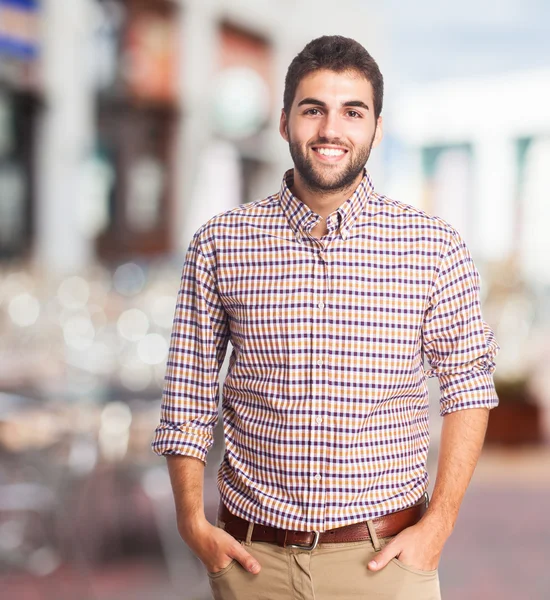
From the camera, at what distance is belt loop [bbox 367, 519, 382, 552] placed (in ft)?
5.18

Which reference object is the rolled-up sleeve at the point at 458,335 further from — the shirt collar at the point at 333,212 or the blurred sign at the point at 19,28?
the blurred sign at the point at 19,28

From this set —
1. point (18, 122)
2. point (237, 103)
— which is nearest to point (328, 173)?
point (18, 122)

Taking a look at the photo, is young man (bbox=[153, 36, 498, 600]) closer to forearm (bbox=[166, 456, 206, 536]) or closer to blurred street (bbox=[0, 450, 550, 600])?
forearm (bbox=[166, 456, 206, 536])

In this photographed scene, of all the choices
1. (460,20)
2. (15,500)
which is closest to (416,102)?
(460,20)

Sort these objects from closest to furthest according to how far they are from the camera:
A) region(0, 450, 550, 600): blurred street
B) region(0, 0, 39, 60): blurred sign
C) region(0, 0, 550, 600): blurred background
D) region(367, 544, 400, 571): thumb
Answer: region(367, 544, 400, 571): thumb
region(0, 450, 550, 600): blurred street
region(0, 0, 550, 600): blurred background
region(0, 0, 39, 60): blurred sign

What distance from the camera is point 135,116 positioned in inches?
555

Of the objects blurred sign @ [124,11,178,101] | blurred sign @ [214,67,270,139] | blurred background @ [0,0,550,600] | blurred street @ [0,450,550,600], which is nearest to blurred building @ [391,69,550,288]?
blurred background @ [0,0,550,600]

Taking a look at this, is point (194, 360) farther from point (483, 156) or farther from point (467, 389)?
point (483, 156)

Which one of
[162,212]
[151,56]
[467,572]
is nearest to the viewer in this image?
[467,572]

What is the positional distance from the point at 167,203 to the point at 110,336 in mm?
7888

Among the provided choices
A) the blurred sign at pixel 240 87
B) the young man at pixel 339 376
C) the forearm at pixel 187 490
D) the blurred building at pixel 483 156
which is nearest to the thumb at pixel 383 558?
the young man at pixel 339 376

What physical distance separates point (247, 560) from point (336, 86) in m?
0.78

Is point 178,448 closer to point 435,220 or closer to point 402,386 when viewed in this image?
point 402,386

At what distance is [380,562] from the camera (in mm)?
1556
